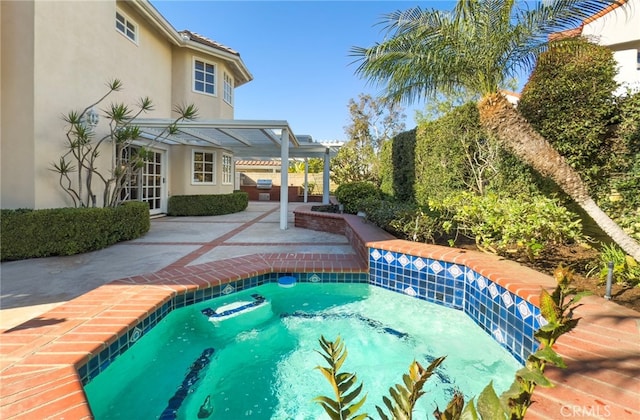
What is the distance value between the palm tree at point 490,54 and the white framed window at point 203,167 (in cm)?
1076

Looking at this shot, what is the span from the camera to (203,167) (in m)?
15.9

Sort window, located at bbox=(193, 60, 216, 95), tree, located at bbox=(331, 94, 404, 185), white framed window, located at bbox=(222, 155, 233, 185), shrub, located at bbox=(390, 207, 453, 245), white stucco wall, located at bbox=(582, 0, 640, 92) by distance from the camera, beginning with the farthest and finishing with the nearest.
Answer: tree, located at bbox=(331, 94, 404, 185)
white framed window, located at bbox=(222, 155, 233, 185)
window, located at bbox=(193, 60, 216, 95)
white stucco wall, located at bbox=(582, 0, 640, 92)
shrub, located at bbox=(390, 207, 453, 245)

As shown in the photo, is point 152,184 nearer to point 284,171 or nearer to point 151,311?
point 284,171

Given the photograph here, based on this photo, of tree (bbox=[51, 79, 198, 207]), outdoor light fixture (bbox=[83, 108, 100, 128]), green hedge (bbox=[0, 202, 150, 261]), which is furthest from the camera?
outdoor light fixture (bbox=[83, 108, 100, 128])

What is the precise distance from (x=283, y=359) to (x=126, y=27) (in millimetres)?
12662

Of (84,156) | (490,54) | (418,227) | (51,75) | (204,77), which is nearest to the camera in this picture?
(490,54)

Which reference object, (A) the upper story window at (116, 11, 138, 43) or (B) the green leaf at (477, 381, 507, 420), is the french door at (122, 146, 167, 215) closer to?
(A) the upper story window at (116, 11, 138, 43)

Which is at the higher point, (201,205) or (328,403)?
(201,205)

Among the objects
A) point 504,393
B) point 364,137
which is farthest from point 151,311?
point 364,137

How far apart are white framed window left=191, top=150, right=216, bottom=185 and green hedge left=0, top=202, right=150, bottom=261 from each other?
751 centimetres

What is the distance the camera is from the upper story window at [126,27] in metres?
10.9

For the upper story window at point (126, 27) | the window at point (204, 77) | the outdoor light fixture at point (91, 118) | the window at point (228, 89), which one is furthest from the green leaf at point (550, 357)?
the window at point (228, 89)

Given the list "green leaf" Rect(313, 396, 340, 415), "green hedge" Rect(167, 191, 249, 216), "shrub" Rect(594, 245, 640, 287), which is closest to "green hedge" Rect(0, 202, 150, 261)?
"green hedge" Rect(167, 191, 249, 216)

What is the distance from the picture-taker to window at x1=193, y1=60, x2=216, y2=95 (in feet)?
49.2
